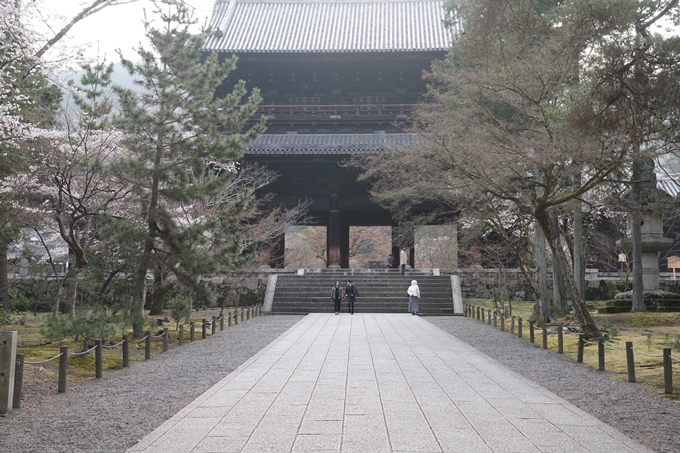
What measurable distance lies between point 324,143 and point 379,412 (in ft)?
69.3

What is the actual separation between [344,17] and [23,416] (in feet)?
99.6

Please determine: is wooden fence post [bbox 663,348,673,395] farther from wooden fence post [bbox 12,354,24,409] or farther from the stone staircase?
the stone staircase

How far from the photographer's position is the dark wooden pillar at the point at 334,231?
2780cm

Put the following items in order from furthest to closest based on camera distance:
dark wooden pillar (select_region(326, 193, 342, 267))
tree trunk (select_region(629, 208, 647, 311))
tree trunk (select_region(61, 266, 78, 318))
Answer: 1. dark wooden pillar (select_region(326, 193, 342, 267))
2. tree trunk (select_region(629, 208, 647, 311))
3. tree trunk (select_region(61, 266, 78, 318))

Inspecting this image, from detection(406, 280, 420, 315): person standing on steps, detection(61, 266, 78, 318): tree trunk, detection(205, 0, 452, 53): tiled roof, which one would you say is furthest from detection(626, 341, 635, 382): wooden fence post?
detection(205, 0, 452, 53): tiled roof

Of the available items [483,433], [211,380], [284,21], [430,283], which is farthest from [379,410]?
[284,21]

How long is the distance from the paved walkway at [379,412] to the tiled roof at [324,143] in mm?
15336

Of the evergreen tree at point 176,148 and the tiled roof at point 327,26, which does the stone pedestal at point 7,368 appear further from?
the tiled roof at point 327,26

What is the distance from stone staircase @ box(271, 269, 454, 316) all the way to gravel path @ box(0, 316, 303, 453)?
484 inches

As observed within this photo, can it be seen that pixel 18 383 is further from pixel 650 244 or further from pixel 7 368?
pixel 650 244

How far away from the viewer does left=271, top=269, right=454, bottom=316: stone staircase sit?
24.6 meters

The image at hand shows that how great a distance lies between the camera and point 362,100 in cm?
2881

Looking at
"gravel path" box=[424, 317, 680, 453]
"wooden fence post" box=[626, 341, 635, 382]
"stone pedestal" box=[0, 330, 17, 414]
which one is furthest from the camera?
"wooden fence post" box=[626, 341, 635, 382]

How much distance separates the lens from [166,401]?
25.0 ft
